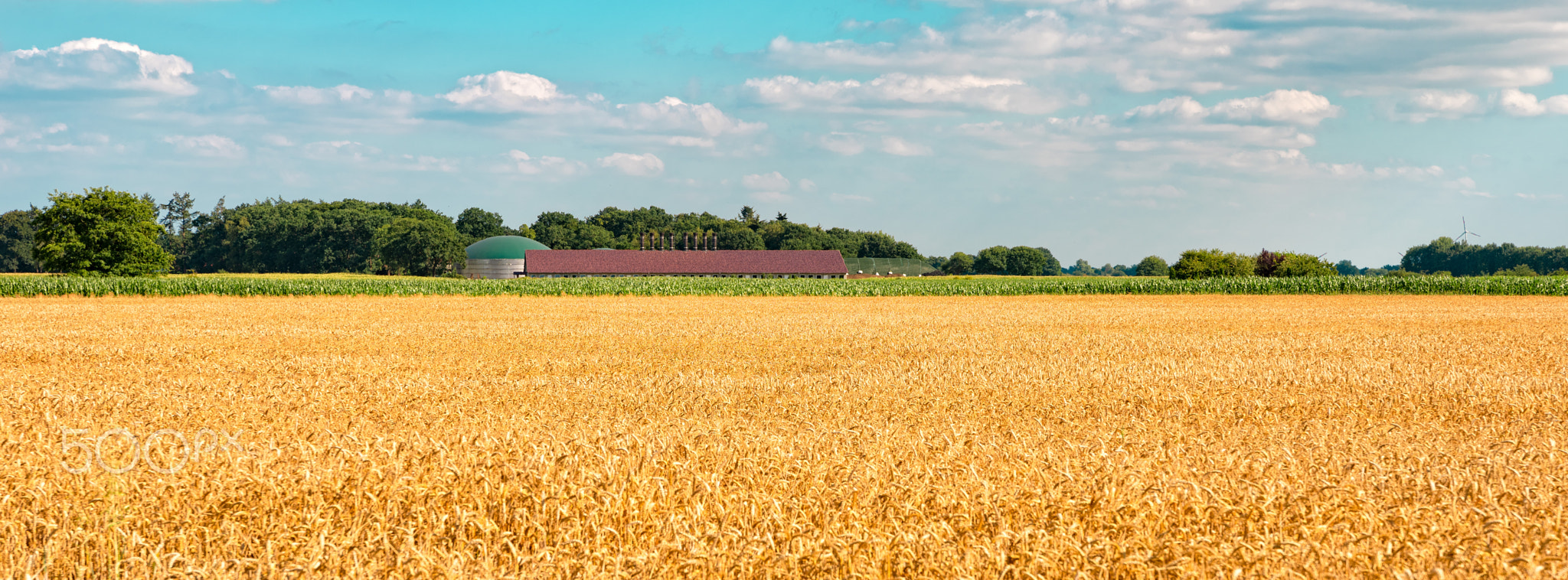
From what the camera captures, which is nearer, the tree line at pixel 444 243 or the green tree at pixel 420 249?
the tree line at pixel 444 243

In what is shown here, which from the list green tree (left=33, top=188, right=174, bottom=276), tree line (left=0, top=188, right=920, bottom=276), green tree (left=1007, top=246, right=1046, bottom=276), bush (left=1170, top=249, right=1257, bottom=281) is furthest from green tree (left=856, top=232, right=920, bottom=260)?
green tree (left=33, top=188, right=174, bottom=276)

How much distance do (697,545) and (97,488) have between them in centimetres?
429

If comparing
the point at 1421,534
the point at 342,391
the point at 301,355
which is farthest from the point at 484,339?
the point at 1421,534

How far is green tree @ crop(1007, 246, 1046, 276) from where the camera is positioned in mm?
162250

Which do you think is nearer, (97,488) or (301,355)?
(97,488)

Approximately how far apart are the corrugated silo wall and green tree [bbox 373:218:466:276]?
8519 millimetres

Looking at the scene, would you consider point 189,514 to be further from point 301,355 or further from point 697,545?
point 301,355

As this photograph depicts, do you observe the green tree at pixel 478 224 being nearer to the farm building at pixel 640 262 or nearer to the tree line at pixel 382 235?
the tree line at pixel 382 235

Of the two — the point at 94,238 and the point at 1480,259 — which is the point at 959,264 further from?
the point at 94,238

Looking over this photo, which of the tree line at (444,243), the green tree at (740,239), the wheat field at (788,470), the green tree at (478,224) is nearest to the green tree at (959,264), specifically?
the tree line at (444,243)

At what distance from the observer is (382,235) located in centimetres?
12862

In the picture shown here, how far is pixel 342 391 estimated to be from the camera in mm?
12266

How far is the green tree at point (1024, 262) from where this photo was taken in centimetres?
16225

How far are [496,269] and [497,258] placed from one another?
150 cm
